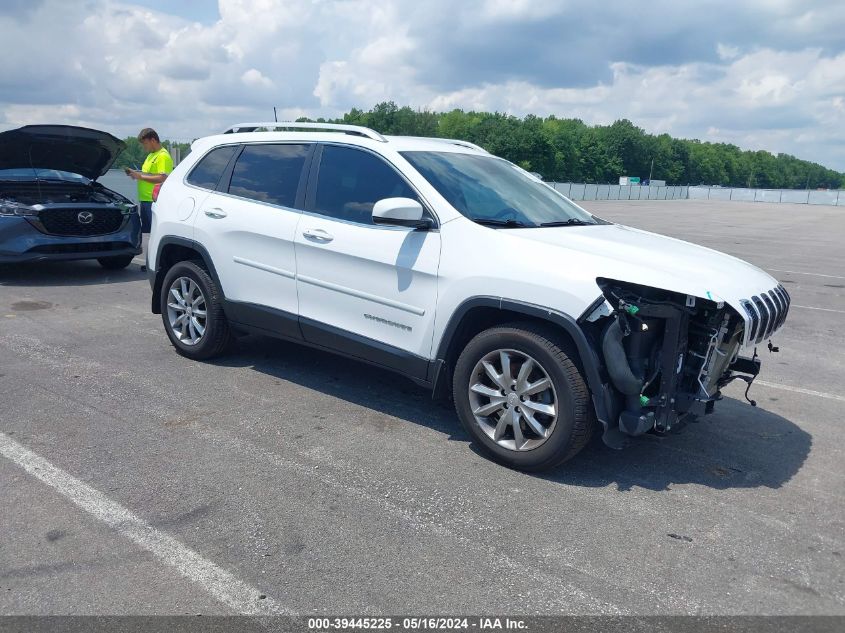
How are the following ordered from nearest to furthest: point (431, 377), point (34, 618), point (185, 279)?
point (34, 618) < point (431, 377) < point (185, 279)

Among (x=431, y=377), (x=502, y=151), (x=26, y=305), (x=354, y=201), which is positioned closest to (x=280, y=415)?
(x=431, y=377)

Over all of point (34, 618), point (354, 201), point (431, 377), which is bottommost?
point (34, 618)

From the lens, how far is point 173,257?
6.29 meters

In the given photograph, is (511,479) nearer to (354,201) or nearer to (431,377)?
(431,377)

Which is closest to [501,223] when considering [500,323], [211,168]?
[500,323]

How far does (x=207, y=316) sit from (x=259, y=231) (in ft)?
3.11

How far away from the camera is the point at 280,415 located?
496 cm

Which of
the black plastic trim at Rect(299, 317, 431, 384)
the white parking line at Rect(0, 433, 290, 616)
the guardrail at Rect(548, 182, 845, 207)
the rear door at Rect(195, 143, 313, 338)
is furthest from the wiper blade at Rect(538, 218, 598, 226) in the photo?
the guardrail at Rect(548, 182, 845, 207)

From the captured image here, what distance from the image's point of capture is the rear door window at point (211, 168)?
5.90 meters

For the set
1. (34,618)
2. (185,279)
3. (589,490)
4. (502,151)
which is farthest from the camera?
(502,151)

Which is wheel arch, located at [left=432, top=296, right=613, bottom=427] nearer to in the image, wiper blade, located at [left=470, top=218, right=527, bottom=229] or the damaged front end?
the damaged front end

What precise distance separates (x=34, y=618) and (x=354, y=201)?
9.96 feet

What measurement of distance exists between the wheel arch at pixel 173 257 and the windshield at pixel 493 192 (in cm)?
194

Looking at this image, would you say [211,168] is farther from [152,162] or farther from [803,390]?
[803,390]
